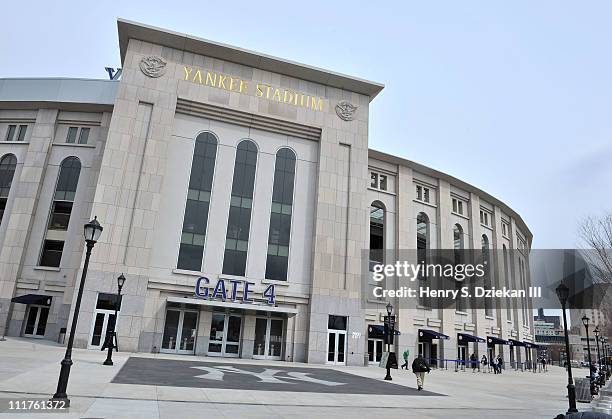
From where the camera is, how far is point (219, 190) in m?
32.4

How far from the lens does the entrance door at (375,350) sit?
3750 cm

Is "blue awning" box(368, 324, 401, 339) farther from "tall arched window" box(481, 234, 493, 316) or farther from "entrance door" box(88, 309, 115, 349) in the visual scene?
"entrance door" box(88, 309, 115, 349)

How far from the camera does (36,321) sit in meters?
32.1

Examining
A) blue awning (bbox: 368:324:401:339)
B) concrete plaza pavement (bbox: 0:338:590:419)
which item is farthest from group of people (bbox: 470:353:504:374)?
concrete plaza pavement (bbox: 0:338:590:419)

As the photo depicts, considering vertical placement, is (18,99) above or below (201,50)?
below

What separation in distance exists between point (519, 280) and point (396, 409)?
52.7m

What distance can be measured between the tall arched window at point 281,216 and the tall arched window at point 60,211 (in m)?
15.9

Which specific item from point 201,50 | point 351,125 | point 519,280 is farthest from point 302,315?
point 519,280

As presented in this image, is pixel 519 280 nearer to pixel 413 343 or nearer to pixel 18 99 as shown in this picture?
pixel 413 343

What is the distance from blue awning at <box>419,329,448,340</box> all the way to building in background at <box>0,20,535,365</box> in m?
0.37

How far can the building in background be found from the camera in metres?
29.3

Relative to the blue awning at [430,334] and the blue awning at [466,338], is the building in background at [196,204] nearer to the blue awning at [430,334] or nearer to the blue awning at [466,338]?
the blue awning at [430,334]

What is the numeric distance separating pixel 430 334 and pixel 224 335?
727 inches

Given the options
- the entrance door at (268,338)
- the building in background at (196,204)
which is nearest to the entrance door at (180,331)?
the building in background at (196,204)
